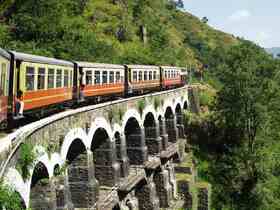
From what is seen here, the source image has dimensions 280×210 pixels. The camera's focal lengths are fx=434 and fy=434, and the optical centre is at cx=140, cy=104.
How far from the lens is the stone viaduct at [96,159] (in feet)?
41.9

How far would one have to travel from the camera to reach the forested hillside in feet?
156

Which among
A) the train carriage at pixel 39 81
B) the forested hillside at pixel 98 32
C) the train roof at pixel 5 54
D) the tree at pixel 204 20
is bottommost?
the train carriage at pixel 39 81

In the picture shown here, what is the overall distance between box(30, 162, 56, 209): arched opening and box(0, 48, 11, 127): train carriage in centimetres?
215

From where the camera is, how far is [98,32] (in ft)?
259

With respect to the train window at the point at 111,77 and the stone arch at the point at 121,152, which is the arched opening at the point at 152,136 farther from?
the stone arch at the point at 121,152

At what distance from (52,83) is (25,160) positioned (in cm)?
864

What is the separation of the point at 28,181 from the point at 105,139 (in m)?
10.6

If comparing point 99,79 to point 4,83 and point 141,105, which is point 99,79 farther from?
point 4,83

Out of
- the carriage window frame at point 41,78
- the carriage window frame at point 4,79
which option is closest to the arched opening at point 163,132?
the carriage window frame at point 41,78

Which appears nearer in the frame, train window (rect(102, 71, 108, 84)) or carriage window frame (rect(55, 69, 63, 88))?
carriage window frame (rect(55, 69, 63, 88))

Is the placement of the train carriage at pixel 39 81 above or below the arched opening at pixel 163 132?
above

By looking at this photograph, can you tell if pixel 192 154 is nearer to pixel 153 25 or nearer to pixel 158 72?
pixel 158 72

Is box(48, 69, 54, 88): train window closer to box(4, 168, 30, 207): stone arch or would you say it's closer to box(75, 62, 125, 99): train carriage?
box(75, 62, 125, 99): train carriage

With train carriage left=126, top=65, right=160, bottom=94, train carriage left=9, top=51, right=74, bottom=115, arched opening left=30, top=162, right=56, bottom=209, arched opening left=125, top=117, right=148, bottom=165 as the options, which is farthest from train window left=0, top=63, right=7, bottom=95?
train carriage left=126, top=65, right=160, bottom=94
